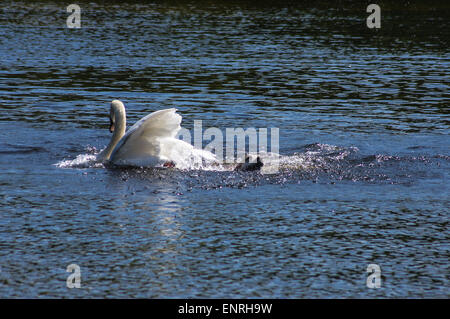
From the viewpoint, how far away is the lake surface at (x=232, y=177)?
32.0 ft

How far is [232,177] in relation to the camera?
14180 mm

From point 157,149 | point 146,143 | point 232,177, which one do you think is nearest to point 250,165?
point 232,177

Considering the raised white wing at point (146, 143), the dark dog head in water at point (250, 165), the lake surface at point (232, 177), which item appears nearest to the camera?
the lake surface at point (232, 177)

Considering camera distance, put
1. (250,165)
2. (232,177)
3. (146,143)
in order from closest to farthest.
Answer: (232,177) → (250,165) → (146,143)

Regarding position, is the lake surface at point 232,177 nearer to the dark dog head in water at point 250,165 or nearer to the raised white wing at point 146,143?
the dark dog head in water at point 250,165

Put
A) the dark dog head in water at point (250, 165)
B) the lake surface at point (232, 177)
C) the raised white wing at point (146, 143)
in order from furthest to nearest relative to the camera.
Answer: the raised white wing at point (146, 143), the dark dog head in water at point (250, 165), the lake surface at point (232, 177)

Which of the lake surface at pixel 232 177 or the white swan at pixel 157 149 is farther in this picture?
the white swan at pixel 157 149

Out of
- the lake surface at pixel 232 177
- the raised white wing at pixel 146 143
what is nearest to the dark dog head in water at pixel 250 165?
the lake surface at pixel 232 177

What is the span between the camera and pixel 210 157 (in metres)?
15.1

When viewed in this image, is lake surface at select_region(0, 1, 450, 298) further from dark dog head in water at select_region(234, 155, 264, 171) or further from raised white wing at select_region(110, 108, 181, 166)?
raised white wing at select_region(110, 108, 181, 166)

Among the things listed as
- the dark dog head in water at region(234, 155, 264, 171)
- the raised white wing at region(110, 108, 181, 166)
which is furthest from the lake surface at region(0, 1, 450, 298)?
the raised white wing at region(110, 108, 181, 166)

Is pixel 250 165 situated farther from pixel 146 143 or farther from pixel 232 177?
pixel 146 143

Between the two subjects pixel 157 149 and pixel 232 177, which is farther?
pixel 157 149

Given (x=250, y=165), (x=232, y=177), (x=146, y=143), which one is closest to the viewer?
(x=232, y=177)
